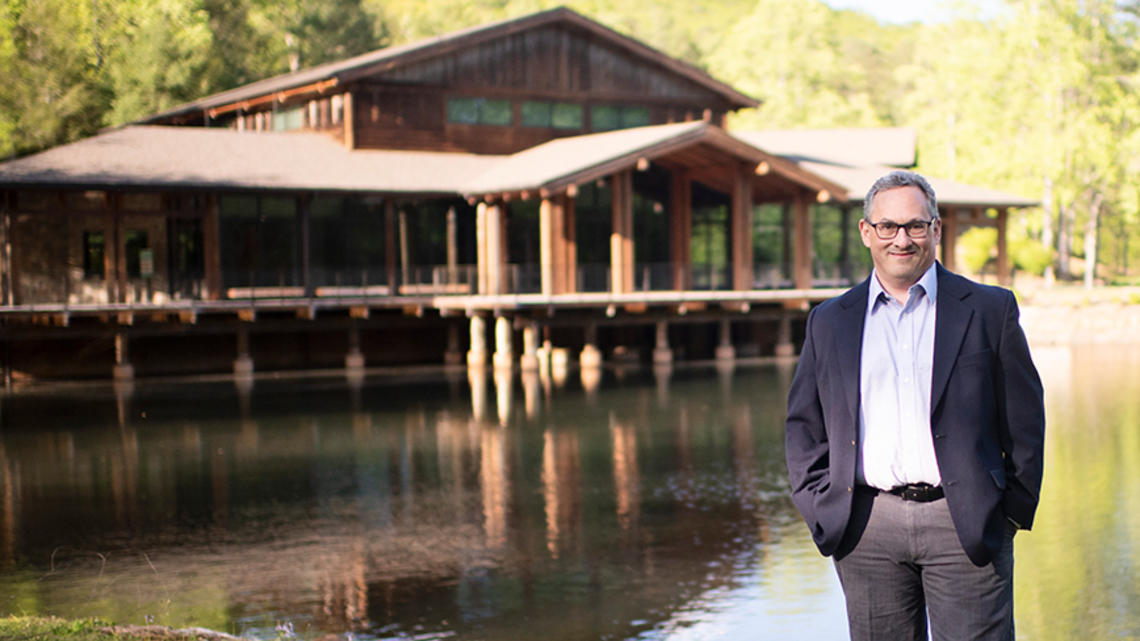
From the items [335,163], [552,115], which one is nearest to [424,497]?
[335,163]

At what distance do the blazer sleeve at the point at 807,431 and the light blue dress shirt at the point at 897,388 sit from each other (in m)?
0.20

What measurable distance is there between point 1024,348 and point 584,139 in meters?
32.2

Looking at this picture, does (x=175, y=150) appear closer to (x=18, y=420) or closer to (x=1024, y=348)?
(x=18, y=420)

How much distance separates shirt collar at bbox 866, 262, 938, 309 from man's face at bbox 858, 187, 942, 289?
0.02m

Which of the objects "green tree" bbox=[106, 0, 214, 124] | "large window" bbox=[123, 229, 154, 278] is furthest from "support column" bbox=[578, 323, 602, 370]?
"green tree" bbox=[106, 0, 214, 124]

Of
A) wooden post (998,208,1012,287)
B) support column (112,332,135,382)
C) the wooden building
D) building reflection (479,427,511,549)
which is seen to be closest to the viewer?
building reflection (479,427,511,549)

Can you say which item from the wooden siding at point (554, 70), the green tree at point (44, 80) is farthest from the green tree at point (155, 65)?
the wooden siding at point (554, 70)

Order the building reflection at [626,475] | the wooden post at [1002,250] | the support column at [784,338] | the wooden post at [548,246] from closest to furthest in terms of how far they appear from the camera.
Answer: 1. the building reflection at [626,475]
2. the wooden post at [548,246]
3. the support column at [784,338]
4. the wooden post at [1002,250]

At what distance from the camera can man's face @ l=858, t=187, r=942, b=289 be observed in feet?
14.7

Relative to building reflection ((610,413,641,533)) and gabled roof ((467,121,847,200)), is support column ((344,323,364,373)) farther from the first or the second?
building reflection ((610,413,641,533))

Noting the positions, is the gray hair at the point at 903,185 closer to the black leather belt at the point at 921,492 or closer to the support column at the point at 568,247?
the black leather belt at the point at 921,492

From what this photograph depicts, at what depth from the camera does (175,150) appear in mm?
34438

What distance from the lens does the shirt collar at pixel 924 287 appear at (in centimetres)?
454

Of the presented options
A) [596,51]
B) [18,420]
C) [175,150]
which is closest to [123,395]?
[18,420]
